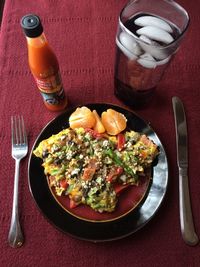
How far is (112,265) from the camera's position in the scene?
76cm

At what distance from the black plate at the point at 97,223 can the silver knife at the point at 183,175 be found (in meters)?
0.06

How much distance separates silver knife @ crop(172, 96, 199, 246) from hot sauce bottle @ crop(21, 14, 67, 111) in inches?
14.8

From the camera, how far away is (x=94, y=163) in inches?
32.4

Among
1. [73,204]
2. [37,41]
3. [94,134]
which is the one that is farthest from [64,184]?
[37,41]

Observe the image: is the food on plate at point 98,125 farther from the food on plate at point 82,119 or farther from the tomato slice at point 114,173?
the tomato slice at point 114,173

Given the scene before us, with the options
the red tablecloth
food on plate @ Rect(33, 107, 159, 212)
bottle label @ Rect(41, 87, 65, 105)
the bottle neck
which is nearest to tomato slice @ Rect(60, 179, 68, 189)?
food on plate @ Rect(33, 107, 159, 212)

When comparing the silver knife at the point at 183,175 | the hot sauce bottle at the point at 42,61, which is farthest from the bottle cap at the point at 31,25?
the silver knife at the point at 183,175

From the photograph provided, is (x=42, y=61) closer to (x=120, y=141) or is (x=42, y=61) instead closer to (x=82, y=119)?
(x=82, y=119)

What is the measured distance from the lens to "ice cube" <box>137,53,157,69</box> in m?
0.78

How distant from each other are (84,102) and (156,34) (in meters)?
0.33

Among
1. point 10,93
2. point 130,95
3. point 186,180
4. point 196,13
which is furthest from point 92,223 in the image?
point 196,13

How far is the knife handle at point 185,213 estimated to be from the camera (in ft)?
2.55

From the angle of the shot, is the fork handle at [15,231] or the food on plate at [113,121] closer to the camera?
the fork handle at [15,231]

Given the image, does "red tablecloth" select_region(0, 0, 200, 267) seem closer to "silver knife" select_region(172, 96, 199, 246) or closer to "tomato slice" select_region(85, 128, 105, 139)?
"silver knife" select_region(172, 96, 199, 246)
